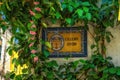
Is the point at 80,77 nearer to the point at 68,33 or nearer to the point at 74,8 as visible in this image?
the point at 68,33

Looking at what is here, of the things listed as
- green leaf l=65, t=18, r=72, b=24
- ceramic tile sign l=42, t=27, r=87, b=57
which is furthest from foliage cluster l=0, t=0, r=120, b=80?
ceramic tile sign l=42, t=27, r=87, b=57

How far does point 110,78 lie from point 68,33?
805 millimetres

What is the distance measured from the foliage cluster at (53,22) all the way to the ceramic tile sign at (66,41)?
0.41 feet

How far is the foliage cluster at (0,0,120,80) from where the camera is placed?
3.76 meters

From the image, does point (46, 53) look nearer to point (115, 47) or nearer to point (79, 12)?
point (79, 12)

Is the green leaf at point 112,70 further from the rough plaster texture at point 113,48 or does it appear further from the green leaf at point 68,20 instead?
the green leaf at point 68,20

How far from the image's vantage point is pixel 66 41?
414cm

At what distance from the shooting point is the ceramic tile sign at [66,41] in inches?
162

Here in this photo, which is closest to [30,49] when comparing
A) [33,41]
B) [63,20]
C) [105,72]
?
[33,41]

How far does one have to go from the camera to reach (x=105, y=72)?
12.4 feet

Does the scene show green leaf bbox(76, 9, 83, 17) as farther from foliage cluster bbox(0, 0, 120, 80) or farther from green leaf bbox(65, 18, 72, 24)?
green leaf bbox(65, 18, 72, 24)

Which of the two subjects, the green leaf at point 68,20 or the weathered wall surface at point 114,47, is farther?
the weathered wall surface at point 114,47

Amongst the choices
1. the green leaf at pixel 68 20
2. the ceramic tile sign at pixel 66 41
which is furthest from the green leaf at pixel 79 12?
the ceramic tile sign at pixel 66 41

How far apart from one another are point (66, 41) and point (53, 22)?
36 cm
